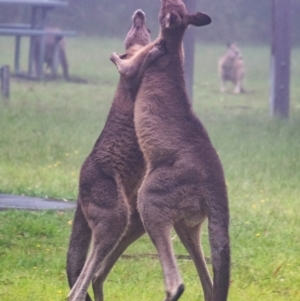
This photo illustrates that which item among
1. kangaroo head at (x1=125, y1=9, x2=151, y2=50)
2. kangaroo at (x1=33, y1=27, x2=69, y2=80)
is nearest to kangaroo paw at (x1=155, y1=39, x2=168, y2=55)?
kangaroo head at (x1=125, y1=9, x2=151, y2=50)

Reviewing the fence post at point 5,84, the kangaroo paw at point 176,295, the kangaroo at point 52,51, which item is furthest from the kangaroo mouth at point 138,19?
the kangaroo at point 52,51

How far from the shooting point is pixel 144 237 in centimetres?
686

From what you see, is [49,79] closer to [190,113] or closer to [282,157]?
[282,157]

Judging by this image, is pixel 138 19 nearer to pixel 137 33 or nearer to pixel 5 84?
pixel 137 33

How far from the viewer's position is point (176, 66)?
5.00 meters

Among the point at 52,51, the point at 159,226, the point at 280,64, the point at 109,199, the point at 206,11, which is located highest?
the point at 206,11

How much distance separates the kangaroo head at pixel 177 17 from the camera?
4949 millimetres

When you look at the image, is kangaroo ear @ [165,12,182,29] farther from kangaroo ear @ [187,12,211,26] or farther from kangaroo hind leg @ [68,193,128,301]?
kangaroo hind leg @ [68,193,128,301]

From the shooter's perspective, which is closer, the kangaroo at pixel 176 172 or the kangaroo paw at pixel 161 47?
the kangaroo at pixel 176 172

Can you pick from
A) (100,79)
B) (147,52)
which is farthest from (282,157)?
(100,79)

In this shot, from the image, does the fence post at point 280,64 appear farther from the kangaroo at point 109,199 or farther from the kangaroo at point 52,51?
the kangaroo at point 109,199

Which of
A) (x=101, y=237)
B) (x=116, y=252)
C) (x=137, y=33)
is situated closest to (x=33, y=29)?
(x=137, y=33)

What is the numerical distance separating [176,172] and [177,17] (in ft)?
3.32

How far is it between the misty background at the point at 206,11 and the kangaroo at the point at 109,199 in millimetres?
19044
